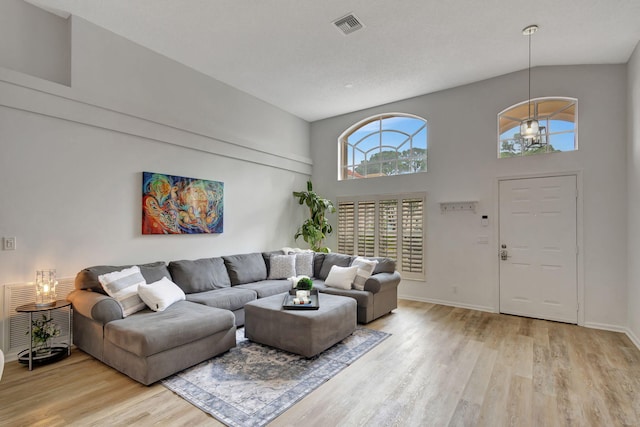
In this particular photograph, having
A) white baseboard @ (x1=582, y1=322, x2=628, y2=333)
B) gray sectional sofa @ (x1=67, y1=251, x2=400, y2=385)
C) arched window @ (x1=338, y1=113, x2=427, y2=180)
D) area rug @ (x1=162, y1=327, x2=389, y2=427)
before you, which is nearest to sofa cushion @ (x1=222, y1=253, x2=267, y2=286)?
gray sectional sofa @ (x1=67, y1=251, x2=400, y2=385)

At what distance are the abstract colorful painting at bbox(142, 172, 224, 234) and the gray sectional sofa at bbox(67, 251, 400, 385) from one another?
20.9 inches

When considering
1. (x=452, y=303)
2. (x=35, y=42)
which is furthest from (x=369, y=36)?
(x=452, y=303)

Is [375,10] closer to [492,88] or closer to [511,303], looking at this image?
[492,88]

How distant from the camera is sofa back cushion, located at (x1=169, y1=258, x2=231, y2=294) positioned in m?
3.95

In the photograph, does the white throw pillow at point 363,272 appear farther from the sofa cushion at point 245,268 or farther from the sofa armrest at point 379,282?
the sofa cushion at point 245,268

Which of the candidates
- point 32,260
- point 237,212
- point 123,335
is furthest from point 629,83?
point 32,260

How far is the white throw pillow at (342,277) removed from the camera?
176 inches

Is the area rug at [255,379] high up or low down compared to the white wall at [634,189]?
down

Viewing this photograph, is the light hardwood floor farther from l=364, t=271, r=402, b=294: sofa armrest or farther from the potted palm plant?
the potted palm plant

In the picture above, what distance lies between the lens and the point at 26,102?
10.2 ft

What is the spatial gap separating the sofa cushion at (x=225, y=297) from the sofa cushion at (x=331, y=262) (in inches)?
54.5

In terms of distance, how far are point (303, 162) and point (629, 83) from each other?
503 centimetres

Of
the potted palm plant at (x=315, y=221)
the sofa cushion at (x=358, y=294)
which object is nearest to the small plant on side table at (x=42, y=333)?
the sofa cushion at (x=358, y=294)

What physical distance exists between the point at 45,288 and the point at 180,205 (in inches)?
68.6
